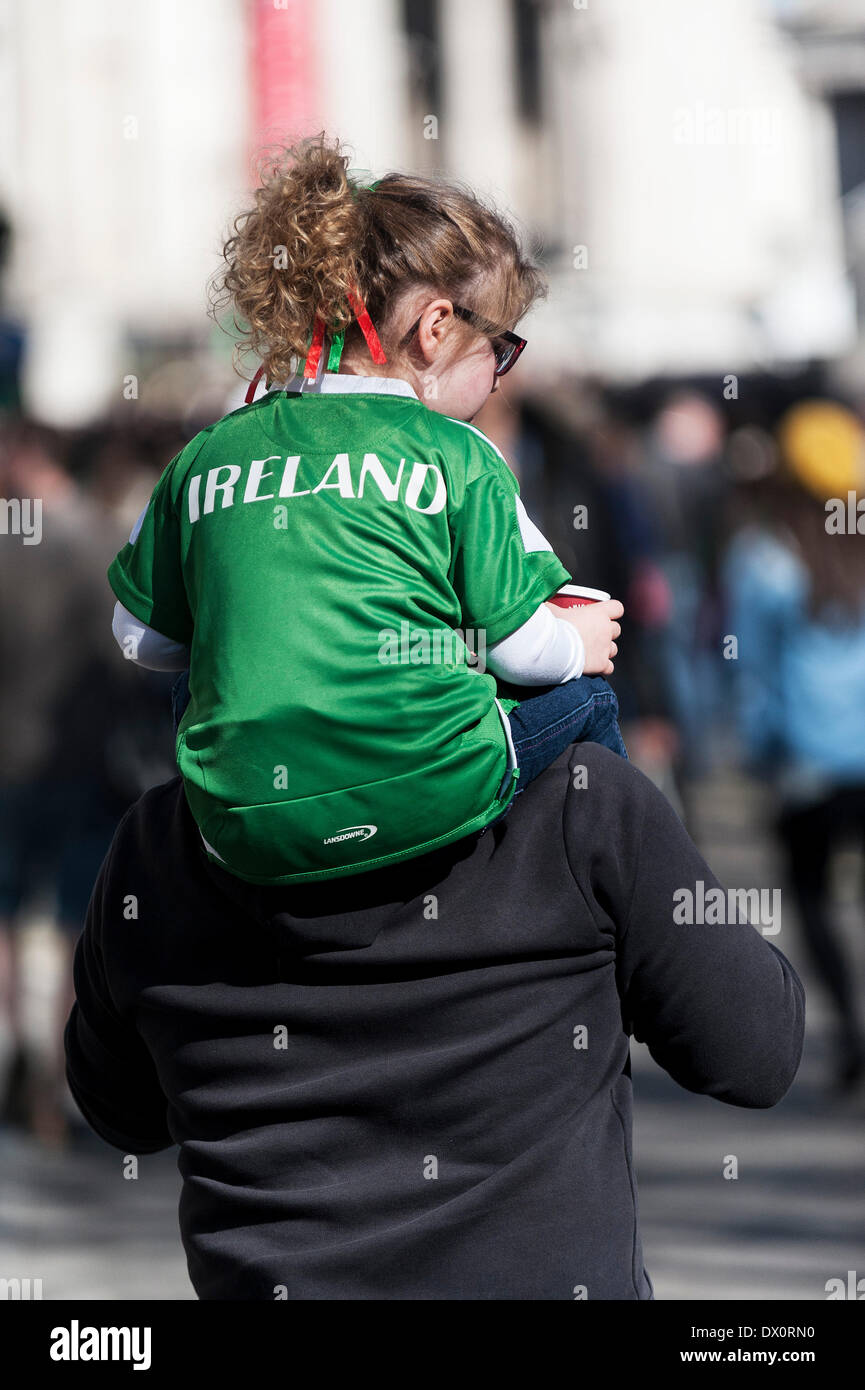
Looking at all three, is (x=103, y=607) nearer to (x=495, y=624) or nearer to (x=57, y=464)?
(x=57, y=464)

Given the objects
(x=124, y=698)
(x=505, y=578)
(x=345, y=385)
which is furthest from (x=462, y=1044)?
(x=124, y=698)

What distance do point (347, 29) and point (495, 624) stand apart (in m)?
27.6

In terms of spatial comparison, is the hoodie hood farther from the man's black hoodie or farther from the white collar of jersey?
the white collar of jersey

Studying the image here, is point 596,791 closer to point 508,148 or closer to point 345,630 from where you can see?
point 345,630

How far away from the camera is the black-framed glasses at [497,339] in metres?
1.81

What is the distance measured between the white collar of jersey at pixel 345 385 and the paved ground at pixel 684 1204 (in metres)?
2.95

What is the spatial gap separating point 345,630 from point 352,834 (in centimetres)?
16

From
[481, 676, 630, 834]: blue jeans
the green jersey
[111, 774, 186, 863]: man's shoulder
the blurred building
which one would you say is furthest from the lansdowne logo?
the blurred building

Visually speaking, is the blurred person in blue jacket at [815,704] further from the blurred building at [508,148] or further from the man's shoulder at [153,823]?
the blurred building at [508,148]

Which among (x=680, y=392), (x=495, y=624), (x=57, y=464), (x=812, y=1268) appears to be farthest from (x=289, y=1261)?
(x=680, y=392)

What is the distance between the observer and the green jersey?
1.65 meters

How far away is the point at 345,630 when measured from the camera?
5.44 ft

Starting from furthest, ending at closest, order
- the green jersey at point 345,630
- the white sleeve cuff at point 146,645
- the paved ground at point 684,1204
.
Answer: the paved ground at point 684,1204 → the white sleeve cuff at point 146,645 → the green jersey at point 345,630

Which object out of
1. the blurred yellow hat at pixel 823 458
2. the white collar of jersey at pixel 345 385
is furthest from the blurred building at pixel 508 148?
the white collar of jersey at pixel 345 385
